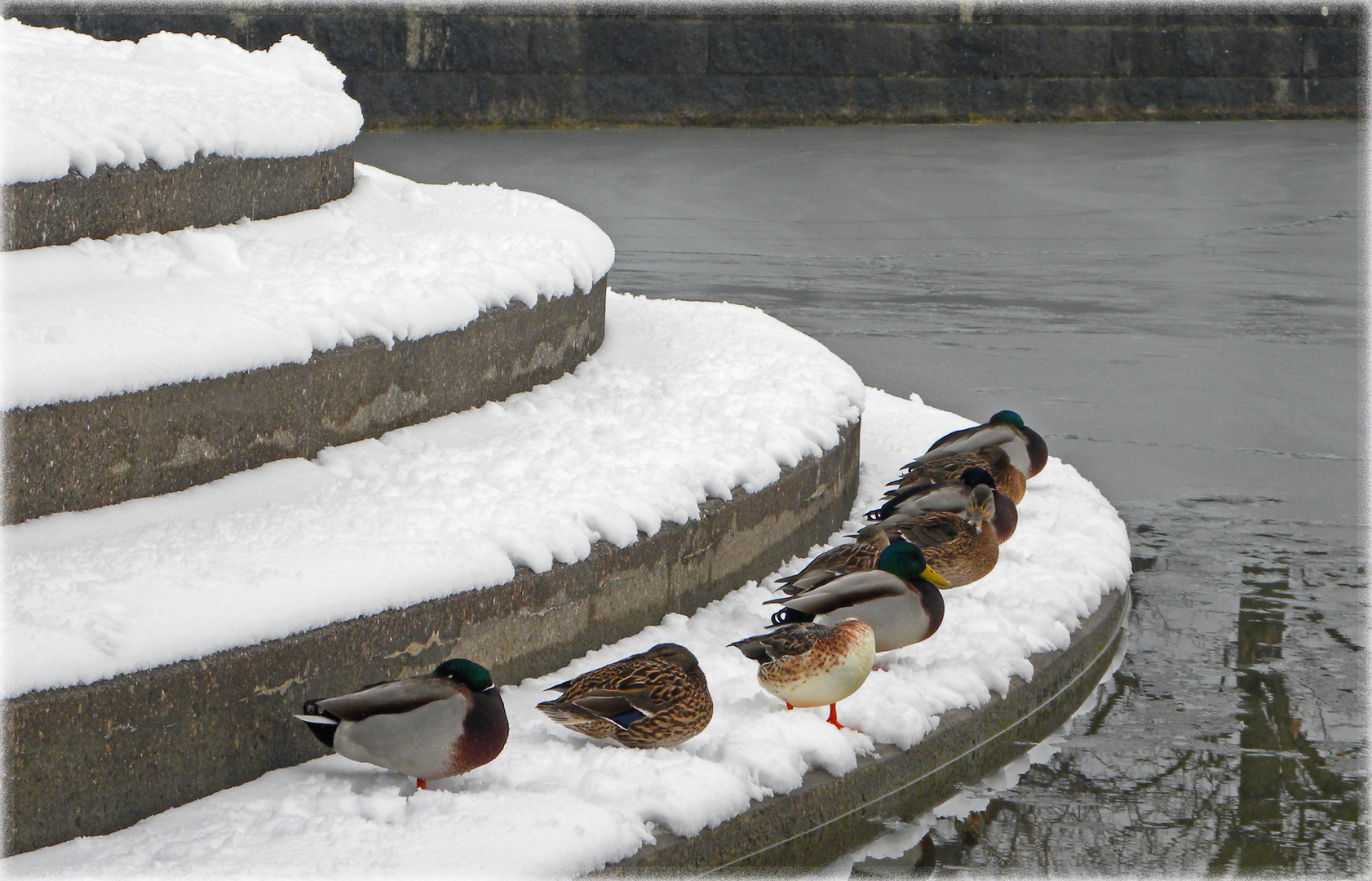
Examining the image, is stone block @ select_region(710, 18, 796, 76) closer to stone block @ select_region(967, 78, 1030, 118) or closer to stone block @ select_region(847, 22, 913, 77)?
stone block @ select_region(847, 22, 913, 77)

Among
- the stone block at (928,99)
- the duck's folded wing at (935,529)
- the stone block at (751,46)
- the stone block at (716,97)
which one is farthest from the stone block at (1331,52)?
the duck's folded wing at (935,529)

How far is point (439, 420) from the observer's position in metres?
4.44

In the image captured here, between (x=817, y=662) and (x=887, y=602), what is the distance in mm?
464

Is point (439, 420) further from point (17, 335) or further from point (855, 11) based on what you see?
point (855, 11)

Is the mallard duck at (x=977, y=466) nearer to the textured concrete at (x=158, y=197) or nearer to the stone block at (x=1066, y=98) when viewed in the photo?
the textured concrete at (x=158, y=197)

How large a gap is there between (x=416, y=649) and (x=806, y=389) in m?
2.18

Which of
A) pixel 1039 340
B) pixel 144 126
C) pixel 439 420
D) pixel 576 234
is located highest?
pixel 144 126

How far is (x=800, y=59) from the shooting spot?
56.4 ft

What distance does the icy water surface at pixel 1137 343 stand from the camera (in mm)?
3727

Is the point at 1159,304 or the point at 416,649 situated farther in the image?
the point at 1159,304

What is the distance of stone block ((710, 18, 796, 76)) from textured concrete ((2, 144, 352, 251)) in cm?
1210

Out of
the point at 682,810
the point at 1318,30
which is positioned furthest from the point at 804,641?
the point at 1318,30

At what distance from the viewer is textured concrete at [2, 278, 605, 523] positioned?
11.1ft

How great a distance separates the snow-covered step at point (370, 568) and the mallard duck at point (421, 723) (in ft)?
0.61
